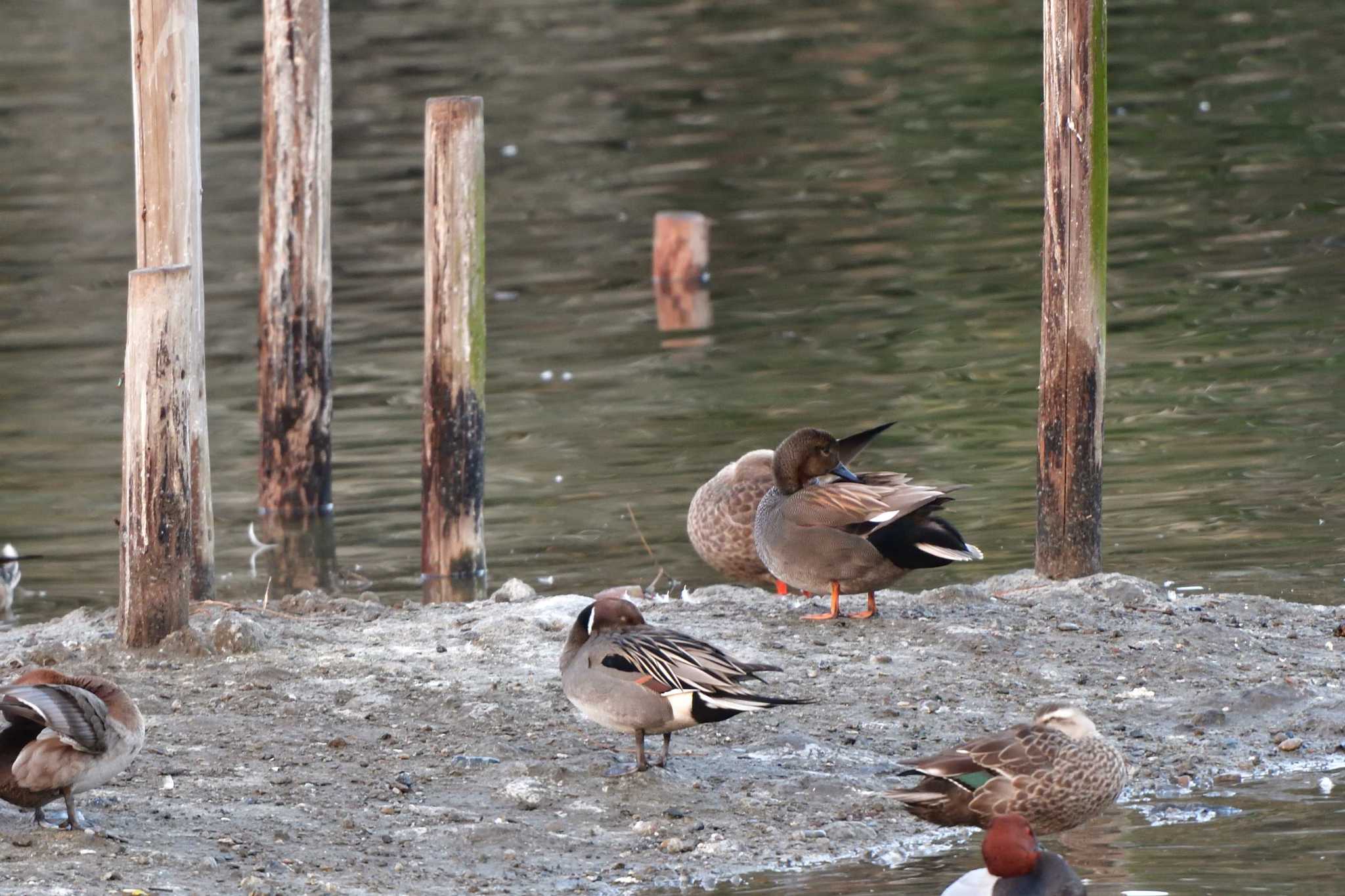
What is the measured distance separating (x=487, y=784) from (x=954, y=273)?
13.6 metres

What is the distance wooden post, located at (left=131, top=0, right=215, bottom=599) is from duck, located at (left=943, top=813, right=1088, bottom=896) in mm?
4796

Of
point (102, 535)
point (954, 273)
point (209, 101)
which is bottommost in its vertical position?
point (102, 535)

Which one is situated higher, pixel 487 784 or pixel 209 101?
pixel 209 101

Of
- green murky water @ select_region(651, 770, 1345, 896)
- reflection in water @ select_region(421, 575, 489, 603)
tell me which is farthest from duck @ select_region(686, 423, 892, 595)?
green murky water @ select_region(651, 770, 1345, 896)

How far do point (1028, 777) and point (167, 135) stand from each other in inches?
201

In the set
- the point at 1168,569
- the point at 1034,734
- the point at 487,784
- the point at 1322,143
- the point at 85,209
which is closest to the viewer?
the point at 1034,734

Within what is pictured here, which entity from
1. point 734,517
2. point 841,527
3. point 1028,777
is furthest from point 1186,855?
point 734,517

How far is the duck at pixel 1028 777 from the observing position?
7023 millimetres

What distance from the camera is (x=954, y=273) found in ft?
67.7

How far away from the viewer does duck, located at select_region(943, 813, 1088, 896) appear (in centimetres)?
623

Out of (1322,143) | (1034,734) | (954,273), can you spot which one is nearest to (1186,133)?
(1322,143)

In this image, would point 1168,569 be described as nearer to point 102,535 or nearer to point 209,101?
point 102,535

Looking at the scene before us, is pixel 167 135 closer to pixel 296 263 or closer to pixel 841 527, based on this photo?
pixel 296 263

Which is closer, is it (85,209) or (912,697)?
(912,697)
